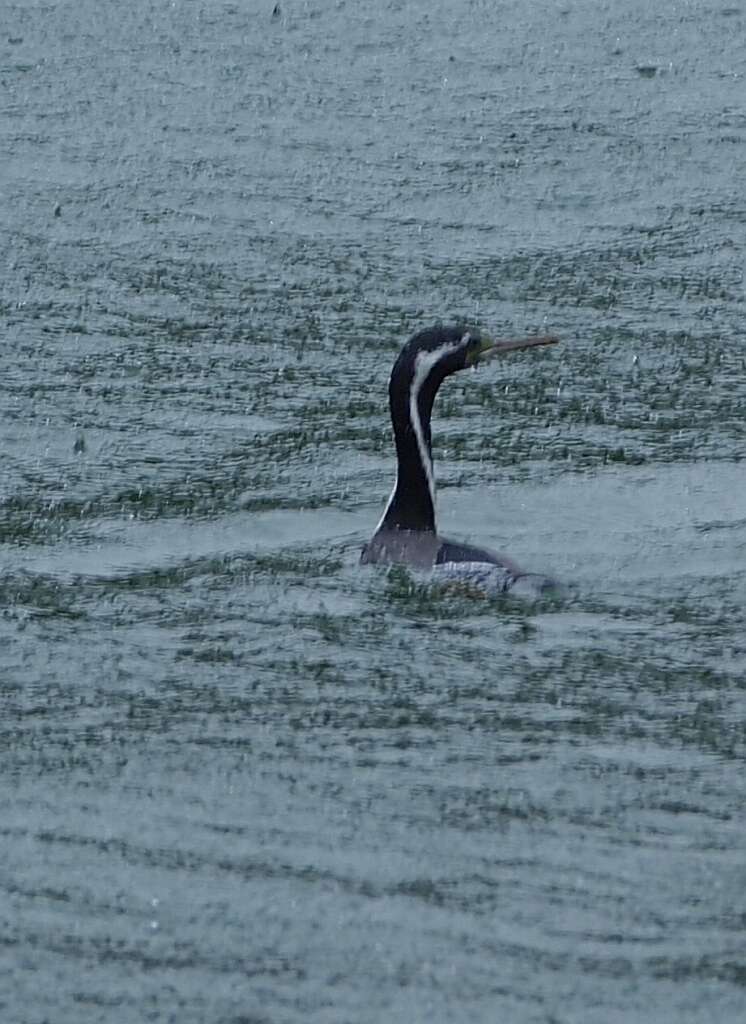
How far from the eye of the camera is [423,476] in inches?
386

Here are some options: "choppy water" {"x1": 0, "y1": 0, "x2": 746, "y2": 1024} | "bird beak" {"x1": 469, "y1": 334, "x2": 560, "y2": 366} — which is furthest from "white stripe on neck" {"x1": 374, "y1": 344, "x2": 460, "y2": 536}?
"choppy water" {"x1": 0, "y1": 0, "x2": 746, "y2": 1024}

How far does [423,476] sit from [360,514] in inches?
26.8

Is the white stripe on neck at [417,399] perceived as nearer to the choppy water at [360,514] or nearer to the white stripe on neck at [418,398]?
the white stripe on neck at [418,398]

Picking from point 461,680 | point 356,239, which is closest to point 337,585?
point 461,680

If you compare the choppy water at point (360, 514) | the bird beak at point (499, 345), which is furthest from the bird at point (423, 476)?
the choppy water at point (360, 514)

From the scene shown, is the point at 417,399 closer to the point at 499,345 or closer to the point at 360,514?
the point at 499,345

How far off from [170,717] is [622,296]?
198 inches

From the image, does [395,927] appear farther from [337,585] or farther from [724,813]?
[337,585]

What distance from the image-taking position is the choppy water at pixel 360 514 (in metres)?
6.78

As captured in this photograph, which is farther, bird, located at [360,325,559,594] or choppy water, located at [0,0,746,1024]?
bird, located at [360,325,559,594]

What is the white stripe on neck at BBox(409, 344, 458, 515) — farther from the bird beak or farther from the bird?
the bird beak

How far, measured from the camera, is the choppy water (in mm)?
6781

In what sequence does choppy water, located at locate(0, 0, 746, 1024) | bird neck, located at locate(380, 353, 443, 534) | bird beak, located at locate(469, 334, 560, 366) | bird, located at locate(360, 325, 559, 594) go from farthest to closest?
bird beak, located at locate(469, 334, 560, 366) → bird neck, located at locate(380, 353, 443, 534) → bird, located at locate(360, 325, 559, 594) → choppy water, located at locate(0, 0, 746, 1024)

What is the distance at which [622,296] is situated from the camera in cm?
1241
